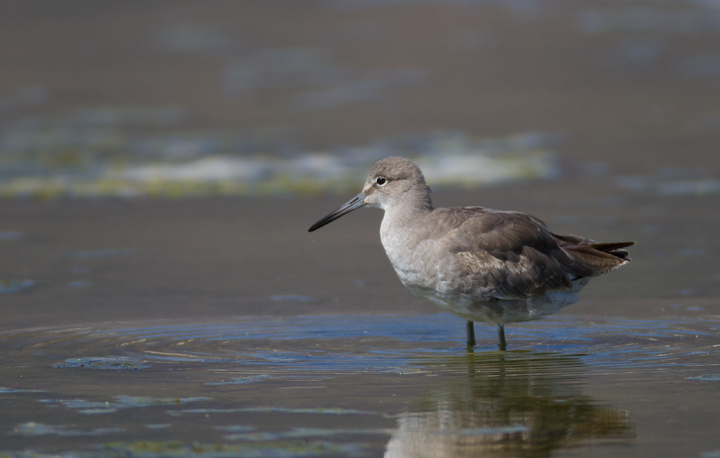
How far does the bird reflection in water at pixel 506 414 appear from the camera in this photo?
5566mm

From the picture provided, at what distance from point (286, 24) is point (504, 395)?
21.8 metres

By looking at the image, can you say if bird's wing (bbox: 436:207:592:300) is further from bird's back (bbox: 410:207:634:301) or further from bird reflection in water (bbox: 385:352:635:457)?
bird reflection in water (bbox: 385:352:635:457)

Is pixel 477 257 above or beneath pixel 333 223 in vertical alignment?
beneath

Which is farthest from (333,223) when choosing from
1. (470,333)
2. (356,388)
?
(356,388)

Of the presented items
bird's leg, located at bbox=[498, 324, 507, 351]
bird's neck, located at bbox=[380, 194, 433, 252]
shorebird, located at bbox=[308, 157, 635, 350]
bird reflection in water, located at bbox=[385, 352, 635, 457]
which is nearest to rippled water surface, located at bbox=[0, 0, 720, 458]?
bird reflection in water, located at bbox=[385, 352, 635, 457]

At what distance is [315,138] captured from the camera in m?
17.9

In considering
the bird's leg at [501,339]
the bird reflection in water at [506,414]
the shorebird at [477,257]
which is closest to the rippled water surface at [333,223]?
the bird reflection in water at [506,414]

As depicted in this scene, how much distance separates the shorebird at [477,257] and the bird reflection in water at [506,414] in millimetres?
688

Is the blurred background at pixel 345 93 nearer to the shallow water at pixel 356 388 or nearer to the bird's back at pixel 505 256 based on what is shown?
the bird's back at pixel 505 256

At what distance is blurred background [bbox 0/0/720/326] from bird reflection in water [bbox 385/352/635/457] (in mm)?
2145

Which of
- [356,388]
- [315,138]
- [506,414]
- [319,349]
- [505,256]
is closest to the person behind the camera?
[506,414]

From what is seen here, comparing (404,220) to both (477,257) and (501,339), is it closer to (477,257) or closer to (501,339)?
(477,257)

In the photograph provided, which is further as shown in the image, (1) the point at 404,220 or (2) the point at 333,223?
(2) the point at 333,223

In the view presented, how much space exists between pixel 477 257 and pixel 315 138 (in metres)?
10.1
